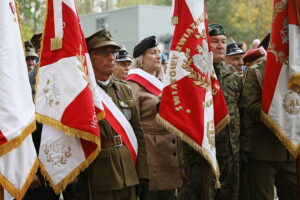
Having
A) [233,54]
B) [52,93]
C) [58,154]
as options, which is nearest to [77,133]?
Answer: [58,154]

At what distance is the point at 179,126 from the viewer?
501cm

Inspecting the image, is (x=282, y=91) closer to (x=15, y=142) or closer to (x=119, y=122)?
(x=119, y=122)

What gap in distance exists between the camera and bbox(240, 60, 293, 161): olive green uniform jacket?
563 cm

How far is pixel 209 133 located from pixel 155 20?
39.8 ft

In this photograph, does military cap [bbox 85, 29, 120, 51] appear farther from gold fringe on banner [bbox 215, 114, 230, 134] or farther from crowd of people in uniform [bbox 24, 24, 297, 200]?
gold fringe on banner [bbox 215, 114, 230, 134]

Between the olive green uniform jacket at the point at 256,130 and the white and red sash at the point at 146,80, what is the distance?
98 centimetres

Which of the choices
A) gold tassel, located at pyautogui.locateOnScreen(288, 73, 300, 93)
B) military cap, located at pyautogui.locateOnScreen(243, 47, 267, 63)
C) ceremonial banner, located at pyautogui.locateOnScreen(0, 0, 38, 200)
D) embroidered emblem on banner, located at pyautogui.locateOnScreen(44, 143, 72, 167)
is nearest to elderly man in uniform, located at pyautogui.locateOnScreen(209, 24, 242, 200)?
gold tassel, located at pyautogui.locateOnScreen(288, 73, 300, 93)

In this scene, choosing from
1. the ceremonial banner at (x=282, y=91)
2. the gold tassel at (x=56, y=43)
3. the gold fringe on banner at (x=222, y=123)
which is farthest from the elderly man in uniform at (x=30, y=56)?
the ceremonial banner at (x=282, y=91)

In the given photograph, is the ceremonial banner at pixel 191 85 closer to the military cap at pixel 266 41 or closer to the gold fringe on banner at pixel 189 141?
the gold fringe on banner at pixel 189 141

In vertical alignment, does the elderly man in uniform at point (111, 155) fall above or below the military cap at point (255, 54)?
below

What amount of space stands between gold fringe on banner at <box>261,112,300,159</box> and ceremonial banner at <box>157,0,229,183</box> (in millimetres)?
518

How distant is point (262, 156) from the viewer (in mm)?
5656

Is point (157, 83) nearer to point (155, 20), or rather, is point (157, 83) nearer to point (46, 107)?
point (46, 107)

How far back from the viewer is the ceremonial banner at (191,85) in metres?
5.00
